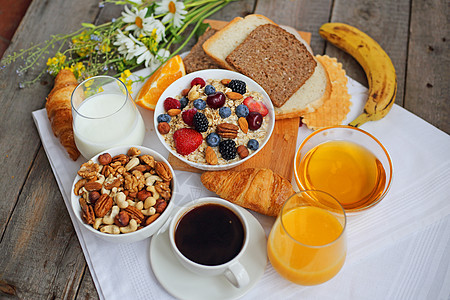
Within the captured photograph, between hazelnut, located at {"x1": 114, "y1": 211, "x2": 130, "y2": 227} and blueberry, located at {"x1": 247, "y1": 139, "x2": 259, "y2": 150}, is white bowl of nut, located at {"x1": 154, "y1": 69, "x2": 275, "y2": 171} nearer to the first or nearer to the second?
blueberry, located at {"x1": 247, "y1": 139, "x2": 259, "y2": 150}

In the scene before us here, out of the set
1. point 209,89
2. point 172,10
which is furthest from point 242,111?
point 172,10

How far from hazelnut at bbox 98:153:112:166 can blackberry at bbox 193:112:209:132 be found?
331 mm

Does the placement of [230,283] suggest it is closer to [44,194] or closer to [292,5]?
[44,194]

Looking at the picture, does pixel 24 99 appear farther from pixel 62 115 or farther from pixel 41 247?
pixel 41 247

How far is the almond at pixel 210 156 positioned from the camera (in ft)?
4.75

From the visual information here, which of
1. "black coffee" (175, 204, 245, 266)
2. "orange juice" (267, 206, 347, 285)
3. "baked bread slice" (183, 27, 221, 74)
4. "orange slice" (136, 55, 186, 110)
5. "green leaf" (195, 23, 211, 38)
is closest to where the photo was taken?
"orange juice" (267, 206, 347, 285)

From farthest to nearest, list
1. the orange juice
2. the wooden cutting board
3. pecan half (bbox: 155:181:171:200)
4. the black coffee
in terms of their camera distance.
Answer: the wooden cutting board
pecan half (bbox: 155:181:171:200)
the black coffee
the orange juice

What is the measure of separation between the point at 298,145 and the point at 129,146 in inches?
26.1

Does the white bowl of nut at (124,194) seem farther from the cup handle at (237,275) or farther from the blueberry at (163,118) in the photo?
the cup handle at (237,275)

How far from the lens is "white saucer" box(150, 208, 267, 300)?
125 cm

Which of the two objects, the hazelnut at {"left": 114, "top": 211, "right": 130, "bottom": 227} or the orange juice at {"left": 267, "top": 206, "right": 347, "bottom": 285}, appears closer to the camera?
the orange juice at {"left": 267, "top": 206, "right": 347, "bottom": 285}

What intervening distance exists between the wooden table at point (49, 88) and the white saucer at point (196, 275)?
10.4 inches

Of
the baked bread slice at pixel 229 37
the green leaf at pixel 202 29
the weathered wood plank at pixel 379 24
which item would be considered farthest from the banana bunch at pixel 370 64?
the green leaf at pixel 202 29

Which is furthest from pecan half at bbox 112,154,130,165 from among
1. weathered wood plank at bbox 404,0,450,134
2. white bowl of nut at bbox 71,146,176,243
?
weathered wood plank at bbox 404,0,450,134
